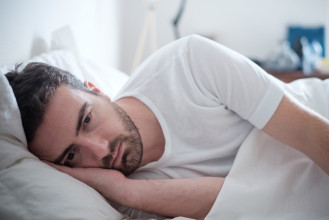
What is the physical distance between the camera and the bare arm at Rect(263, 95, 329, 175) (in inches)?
36.5

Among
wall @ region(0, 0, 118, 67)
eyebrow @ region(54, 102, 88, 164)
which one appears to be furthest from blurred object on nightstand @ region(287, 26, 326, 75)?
eyebrow @ region(54, 102, 88, 164)

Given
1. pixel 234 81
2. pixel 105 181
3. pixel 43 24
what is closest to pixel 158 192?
pixel 105 181

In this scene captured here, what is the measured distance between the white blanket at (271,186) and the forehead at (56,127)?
44 centimetres

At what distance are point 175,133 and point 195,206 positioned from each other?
0.25 metres

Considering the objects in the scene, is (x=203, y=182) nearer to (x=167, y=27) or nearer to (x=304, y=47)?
(x=304, y=47)

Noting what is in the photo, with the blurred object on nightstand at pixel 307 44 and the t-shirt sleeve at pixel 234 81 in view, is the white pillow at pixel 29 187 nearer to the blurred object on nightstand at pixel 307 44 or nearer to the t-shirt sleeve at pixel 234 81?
the t-shirt sleeve at pixel 234 81

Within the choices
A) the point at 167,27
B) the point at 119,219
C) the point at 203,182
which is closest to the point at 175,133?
the point at 203,182

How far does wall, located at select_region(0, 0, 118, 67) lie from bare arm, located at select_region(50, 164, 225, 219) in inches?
18.9

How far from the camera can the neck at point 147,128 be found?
1053mm

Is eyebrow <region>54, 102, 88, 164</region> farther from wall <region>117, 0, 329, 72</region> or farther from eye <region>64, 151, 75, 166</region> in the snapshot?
wall <region>117, 0, 329, 72</region>

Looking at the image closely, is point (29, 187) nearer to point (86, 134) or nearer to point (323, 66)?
point (86, 134)

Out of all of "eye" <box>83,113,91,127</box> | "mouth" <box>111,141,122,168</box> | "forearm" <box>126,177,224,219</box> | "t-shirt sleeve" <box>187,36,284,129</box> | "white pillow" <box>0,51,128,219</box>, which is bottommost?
"forearm" <box>126,177,224,219</box>

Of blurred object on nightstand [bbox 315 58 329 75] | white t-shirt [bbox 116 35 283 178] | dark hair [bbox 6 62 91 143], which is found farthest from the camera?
blurred object on nightstand [bbox 315 58 329 75]

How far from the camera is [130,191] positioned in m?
0.92
